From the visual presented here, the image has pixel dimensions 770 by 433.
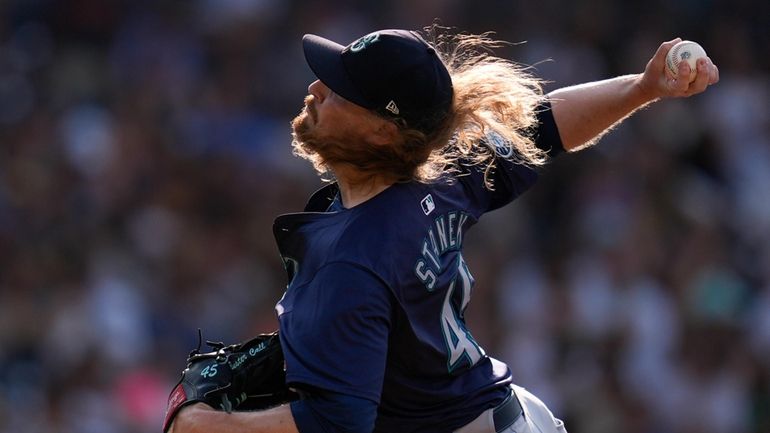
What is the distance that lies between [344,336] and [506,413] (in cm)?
66

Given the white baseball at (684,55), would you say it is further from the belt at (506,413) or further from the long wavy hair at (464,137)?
the belt at (506,413)

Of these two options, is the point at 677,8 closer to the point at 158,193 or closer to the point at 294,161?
the point at 294,161

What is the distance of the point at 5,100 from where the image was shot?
9.38 metres

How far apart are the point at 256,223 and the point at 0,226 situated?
1.58m

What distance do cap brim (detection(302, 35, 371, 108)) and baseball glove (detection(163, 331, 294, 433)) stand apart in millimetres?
643

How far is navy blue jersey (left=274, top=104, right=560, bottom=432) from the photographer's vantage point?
3.09 meters

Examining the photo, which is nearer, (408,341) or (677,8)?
(408,341)

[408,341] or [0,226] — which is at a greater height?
[0,226]

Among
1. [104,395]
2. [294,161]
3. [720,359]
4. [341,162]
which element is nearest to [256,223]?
[294,161]

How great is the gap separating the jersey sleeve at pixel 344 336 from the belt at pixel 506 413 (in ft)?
1.65

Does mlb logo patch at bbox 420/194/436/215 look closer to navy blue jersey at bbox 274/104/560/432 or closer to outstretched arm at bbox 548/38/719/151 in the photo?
navy blue jersey at bbox 274/104/560/432

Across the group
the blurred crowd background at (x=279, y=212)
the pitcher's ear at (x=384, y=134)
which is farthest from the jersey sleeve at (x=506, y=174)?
the blurred crowd background at (x=279, y=212)

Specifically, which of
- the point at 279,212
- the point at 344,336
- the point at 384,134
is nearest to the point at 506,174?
the point at 384,134

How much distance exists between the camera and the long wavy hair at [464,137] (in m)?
3.38
